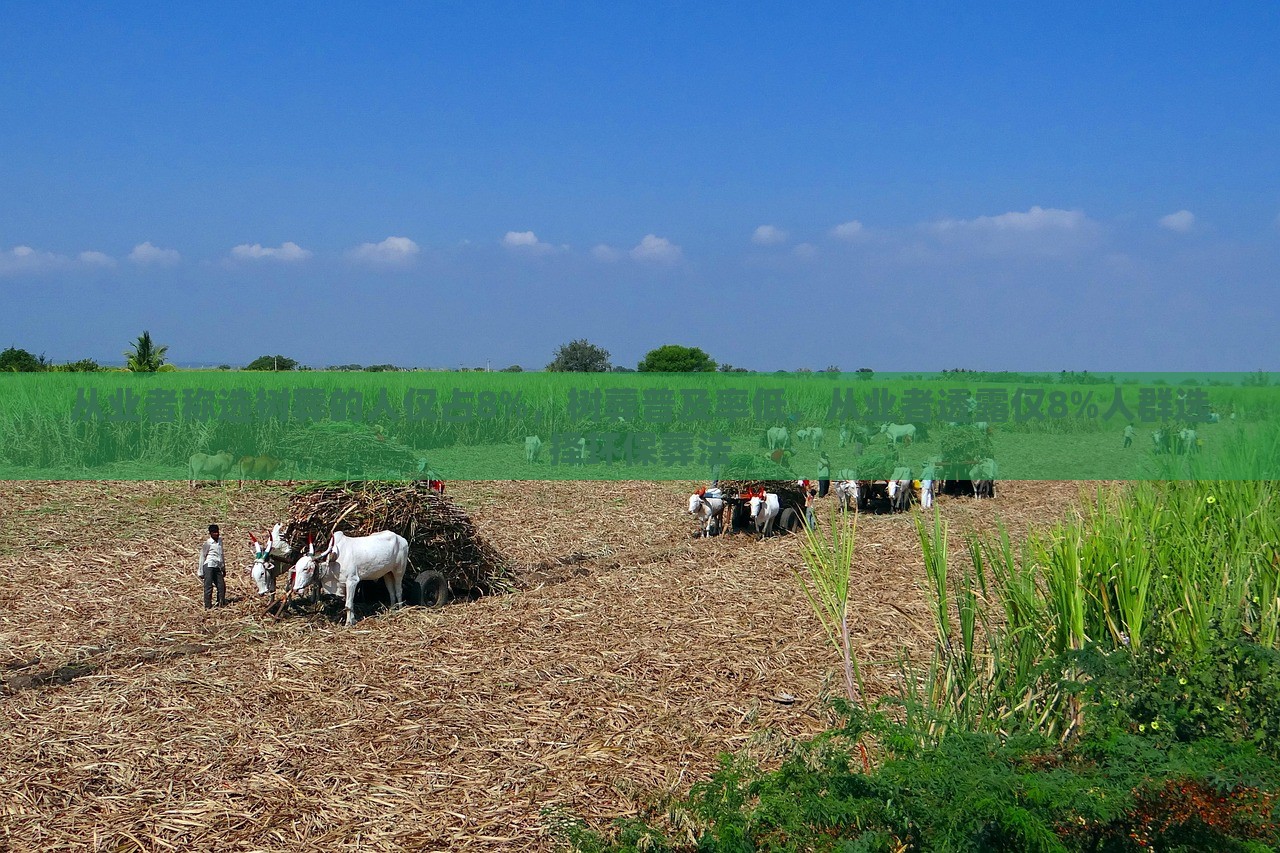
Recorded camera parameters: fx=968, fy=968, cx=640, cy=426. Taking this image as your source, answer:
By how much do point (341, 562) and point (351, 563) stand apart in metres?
0.09

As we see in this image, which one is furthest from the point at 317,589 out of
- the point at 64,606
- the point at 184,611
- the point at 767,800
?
the point at 767,800

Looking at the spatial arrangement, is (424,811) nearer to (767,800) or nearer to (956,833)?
(767,800)

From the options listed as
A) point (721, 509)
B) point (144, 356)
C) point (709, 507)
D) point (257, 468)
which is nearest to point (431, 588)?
point (709, 507)

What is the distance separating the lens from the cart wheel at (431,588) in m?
9.54

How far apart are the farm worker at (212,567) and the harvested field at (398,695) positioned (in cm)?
22

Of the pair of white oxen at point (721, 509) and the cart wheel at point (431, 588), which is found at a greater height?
the pair of white oxen at point (721, 509)

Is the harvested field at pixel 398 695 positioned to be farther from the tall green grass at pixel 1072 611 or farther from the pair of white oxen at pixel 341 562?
the tall green grass at pixel 1072 611

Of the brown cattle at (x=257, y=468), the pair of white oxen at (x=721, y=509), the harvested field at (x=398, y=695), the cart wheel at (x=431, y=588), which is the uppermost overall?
the brown cattle at (x=257, y=468)

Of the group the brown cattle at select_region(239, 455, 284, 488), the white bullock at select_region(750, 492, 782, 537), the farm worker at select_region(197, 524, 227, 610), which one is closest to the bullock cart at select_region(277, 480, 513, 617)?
the farm worker at select_region(197, 524, 227, 610)

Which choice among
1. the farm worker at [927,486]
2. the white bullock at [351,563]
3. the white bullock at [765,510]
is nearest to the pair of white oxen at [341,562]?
the white bullock at [351,563]

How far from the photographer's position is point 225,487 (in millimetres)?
17938

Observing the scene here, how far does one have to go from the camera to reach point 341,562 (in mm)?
8742

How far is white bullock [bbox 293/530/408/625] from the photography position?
8734 millimetres

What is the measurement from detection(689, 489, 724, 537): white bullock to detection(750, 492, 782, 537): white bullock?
19.3 inches
